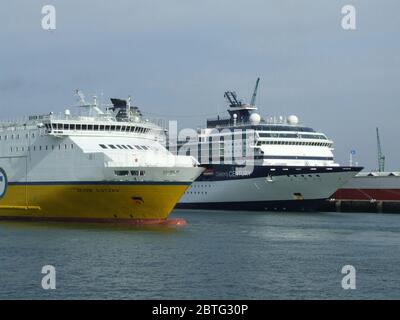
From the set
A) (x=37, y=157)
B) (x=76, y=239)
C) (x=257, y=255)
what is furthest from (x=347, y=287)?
(x=37, y=157)

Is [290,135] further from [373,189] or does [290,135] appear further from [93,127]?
[93,127]

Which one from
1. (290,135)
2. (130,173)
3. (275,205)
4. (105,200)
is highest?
→ (290,135)

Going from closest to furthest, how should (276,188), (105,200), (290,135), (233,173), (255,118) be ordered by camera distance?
1. (105,200)
2. (276,188)
3. (233,173)
4. (290,135)
5. (255,118)

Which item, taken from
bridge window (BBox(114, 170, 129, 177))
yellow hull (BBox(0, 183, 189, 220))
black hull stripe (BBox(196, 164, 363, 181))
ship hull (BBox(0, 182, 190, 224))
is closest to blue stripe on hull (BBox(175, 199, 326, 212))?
black hull stripe (BBox(196, 164, 363, 181))

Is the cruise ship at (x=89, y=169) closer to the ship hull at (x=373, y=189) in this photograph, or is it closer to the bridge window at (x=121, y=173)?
the bridge window at (x=121, y=173)

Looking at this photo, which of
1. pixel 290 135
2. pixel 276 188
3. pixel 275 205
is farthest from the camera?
pixel 290 135

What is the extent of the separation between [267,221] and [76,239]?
69.4 feet

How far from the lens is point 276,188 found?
69.2 meters

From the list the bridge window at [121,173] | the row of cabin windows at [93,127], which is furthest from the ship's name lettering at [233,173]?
the bridge window at [121,173]

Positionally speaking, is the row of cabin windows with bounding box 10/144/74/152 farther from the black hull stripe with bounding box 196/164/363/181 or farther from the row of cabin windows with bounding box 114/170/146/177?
the black hull stripe with bounding box 196/164/363/181

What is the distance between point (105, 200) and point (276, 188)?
27119 millimetres

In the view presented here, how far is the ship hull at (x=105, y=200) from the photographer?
4453 centimetres

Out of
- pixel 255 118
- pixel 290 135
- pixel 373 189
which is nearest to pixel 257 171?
pixel 290 135
